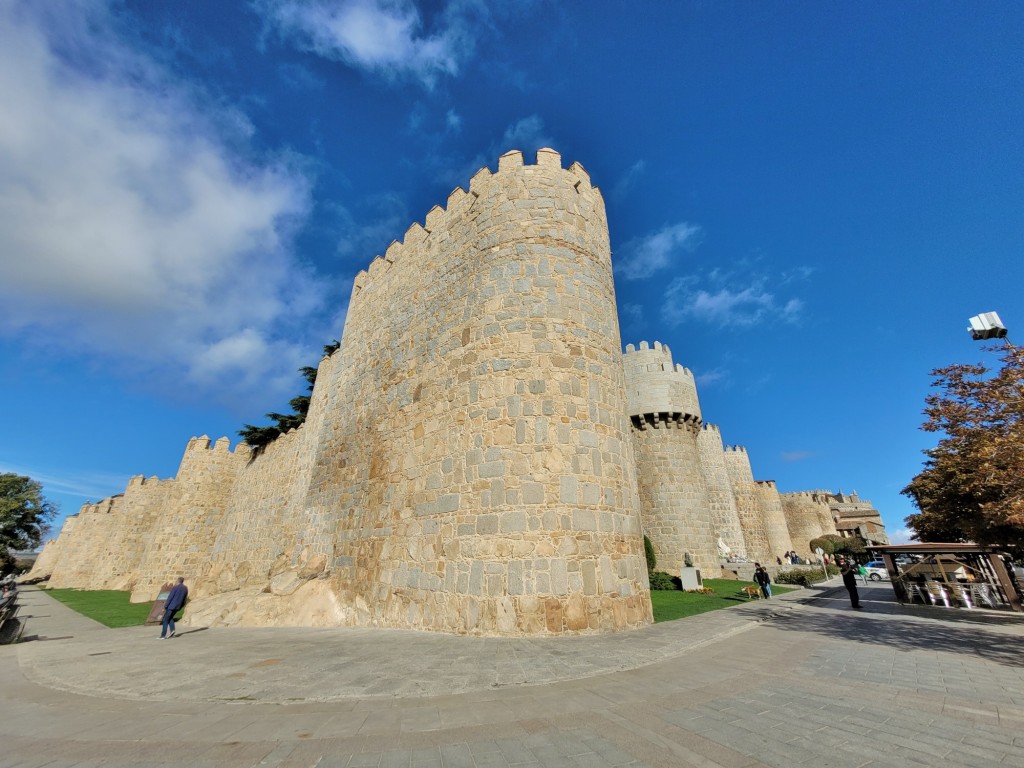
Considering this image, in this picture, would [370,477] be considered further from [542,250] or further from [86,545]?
[86,545]

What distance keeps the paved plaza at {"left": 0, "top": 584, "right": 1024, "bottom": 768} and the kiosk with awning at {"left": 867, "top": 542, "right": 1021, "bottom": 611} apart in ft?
28.7

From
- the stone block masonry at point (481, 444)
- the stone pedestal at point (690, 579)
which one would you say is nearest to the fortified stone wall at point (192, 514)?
the stone block masonry at point (481, 444)

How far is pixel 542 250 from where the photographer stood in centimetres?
911

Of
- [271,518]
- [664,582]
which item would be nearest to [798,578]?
[664,582]

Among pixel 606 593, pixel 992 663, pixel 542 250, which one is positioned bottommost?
pixel 992 663

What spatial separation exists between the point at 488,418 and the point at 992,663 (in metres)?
8.02

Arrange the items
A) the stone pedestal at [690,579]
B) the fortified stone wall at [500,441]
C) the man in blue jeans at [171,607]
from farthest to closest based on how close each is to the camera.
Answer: the stone pedestal at [690,579] < the man in blue jeans at [171,607] < the fortified stone wall at [500,441]

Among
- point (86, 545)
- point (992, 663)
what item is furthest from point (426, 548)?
point (86, 545)

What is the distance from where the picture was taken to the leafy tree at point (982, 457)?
7.48m

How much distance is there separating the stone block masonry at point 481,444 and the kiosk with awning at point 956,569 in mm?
12019

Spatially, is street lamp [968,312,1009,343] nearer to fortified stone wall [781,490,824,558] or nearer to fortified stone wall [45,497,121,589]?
fortified stone wall [781,490,824,558]

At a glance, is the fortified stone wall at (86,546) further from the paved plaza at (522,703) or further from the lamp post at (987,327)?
the lamp post at (987,327)

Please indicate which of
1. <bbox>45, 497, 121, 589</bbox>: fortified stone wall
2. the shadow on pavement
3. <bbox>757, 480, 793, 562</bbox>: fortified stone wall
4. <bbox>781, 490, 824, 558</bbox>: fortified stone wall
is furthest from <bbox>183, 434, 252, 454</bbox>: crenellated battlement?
<bbox>781, 490, 824, 558</bbox>: fortified stone wall

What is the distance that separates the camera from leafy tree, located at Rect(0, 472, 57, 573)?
1437 inches
